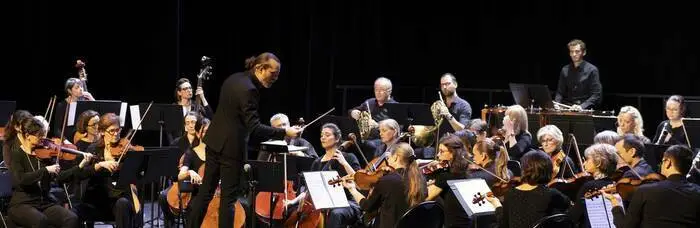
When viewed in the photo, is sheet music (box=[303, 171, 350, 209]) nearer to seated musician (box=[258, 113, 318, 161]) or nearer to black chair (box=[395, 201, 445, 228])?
black chair (box=[395, 201, 445, 228])

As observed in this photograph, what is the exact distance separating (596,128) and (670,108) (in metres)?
0.77

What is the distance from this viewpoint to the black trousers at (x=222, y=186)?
617 centimetres

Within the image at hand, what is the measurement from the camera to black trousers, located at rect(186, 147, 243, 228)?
6.17m

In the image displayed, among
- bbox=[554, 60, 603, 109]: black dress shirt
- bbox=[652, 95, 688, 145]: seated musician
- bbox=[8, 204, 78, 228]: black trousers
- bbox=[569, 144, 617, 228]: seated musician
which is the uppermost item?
bbox=[554, 60, 603, 109]: black dress shirt

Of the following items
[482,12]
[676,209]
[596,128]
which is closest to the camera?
[676,209]

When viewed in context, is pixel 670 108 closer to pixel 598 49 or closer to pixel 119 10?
pixel 598 49

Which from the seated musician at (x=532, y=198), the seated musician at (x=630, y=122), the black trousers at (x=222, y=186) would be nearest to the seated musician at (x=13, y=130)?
the black trousers at (x=222, y=186)

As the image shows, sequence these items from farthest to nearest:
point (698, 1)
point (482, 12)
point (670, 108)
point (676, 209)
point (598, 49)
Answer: point (482, 12), point (598, 49), point (698, 1), point (670, 108), point (676, 209)

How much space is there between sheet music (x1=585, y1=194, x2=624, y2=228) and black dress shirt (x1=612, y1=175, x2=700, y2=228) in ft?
1.32

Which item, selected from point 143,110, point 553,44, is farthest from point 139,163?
point 553,44

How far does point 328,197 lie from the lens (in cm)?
703

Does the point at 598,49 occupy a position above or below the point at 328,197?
above

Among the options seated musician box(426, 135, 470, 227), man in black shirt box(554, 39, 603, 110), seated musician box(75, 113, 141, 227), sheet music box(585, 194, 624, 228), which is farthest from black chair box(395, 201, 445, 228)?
man in black shirt box(554, 39, 603, 110)

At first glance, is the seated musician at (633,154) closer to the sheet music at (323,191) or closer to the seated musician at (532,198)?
the seated musician at (532,198)
